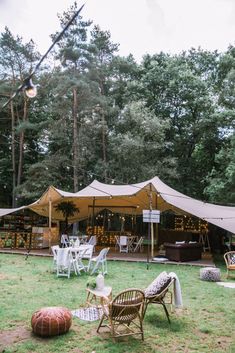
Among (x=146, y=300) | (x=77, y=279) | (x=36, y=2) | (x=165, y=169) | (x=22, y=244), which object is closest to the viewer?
(x=36, y=2)

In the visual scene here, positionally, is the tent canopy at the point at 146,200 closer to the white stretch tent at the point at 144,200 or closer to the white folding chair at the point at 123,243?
the white stretch tent at the point at 144,200

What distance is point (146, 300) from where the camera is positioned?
4375 mm

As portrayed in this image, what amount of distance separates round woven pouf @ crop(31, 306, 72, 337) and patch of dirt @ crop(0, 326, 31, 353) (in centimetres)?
14

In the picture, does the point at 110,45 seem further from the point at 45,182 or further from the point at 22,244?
the point at 22,244

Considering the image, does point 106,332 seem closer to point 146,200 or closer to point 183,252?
point 183,252

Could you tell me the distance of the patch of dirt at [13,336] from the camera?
3643mm

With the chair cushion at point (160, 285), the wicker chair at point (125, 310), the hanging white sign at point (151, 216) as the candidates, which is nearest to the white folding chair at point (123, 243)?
the hanging white sign at point (151, 216)

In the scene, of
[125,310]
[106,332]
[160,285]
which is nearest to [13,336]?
[106,332]

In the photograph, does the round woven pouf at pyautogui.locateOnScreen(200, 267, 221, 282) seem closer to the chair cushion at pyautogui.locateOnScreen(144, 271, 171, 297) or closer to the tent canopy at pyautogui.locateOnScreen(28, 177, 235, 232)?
the tent canopy at pyautogui.locateOnScreen(28, 177, 235, 232)

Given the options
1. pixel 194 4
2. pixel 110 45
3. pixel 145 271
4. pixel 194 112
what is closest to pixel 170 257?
pixel 145 271

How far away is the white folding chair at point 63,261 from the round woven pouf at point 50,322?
333 centimetres

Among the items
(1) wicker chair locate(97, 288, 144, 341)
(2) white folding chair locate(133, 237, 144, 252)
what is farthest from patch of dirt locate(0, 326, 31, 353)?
(2) white folding chair locate(133, 237, 144, 252)

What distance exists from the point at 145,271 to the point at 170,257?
1.95m

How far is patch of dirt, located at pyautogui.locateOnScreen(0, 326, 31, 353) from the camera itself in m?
3.64
